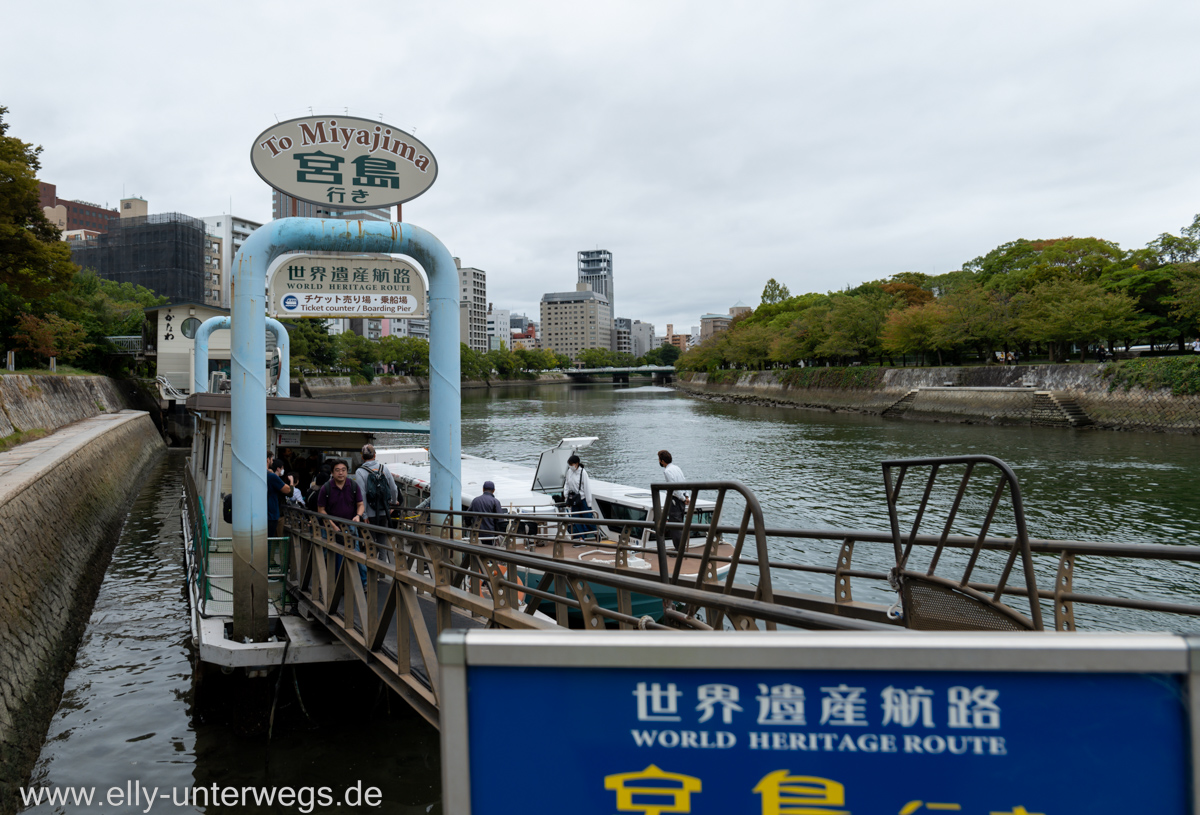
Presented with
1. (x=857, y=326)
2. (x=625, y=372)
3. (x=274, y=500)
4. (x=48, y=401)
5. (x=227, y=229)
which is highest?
(x=227, y=229)

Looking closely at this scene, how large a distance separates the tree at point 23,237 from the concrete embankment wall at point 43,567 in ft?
35.2

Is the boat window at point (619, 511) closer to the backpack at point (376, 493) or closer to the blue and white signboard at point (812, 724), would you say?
the backpack at point (376, 493)

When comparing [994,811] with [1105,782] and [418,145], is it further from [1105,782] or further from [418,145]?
[418,145]

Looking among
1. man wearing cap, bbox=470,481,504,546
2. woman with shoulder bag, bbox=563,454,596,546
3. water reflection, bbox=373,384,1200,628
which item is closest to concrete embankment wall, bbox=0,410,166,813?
man wearing cap, bbox=470,481,504,546

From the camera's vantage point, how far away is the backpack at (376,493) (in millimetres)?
9992

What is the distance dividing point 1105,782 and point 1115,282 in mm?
63505

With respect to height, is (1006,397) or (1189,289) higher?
(1189,289)

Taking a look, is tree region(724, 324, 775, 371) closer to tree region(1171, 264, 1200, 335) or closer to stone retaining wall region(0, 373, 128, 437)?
tree region(1171, 264, 1200, 335)

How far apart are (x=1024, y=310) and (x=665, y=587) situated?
195 feet

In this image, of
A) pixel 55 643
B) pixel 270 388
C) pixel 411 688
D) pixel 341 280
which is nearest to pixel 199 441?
pixel 270 388

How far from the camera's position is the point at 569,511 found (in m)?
12.5

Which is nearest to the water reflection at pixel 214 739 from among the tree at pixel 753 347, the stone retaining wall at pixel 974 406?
the stone retaining wall at pixel 974 406

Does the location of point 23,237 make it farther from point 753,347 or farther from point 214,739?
point 753,347

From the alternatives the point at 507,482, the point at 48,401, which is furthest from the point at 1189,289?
the point at 48,401
